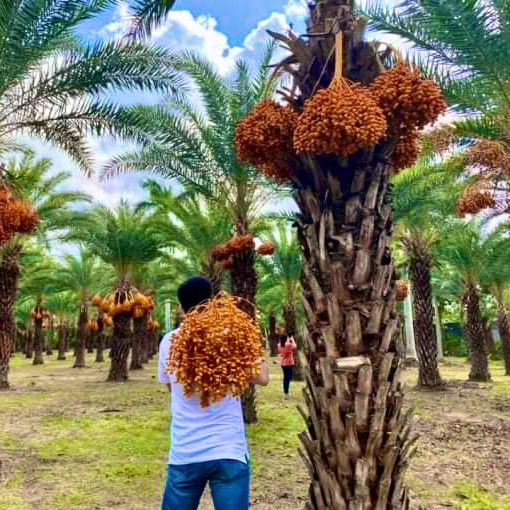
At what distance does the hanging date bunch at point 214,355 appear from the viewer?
2.52m

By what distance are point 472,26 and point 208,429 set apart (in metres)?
7.65

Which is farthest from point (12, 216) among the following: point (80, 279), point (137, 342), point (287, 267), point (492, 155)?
point (80, 279)

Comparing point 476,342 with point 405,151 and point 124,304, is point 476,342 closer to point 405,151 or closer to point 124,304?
point 124,304

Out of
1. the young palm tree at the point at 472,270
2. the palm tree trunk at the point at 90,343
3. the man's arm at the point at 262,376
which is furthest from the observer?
the palm tree trunk at the point at 90,343

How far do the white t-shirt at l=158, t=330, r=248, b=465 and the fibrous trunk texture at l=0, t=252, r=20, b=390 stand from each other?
50.5 ft

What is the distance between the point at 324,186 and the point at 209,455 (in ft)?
6.15

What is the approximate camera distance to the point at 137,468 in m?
7.23

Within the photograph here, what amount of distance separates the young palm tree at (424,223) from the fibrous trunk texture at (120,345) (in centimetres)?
1070

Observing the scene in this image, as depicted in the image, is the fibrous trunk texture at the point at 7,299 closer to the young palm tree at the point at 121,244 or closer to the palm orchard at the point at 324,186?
the palm orchard at the point at 324,186

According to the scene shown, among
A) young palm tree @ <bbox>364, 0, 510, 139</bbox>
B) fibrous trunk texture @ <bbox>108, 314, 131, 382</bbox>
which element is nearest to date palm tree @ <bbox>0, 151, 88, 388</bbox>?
fibrous trunk texture @ <bbox>108, 314, 131, 382</bbox>

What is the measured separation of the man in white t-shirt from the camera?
8.44ft

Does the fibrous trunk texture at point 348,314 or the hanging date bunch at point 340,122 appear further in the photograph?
the fibrous trunk texture at point 348,314

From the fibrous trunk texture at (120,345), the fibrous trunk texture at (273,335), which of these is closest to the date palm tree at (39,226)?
the fibrous trunk texture at (120,345)

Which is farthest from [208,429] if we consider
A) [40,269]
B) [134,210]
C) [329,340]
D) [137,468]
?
[40,269]
